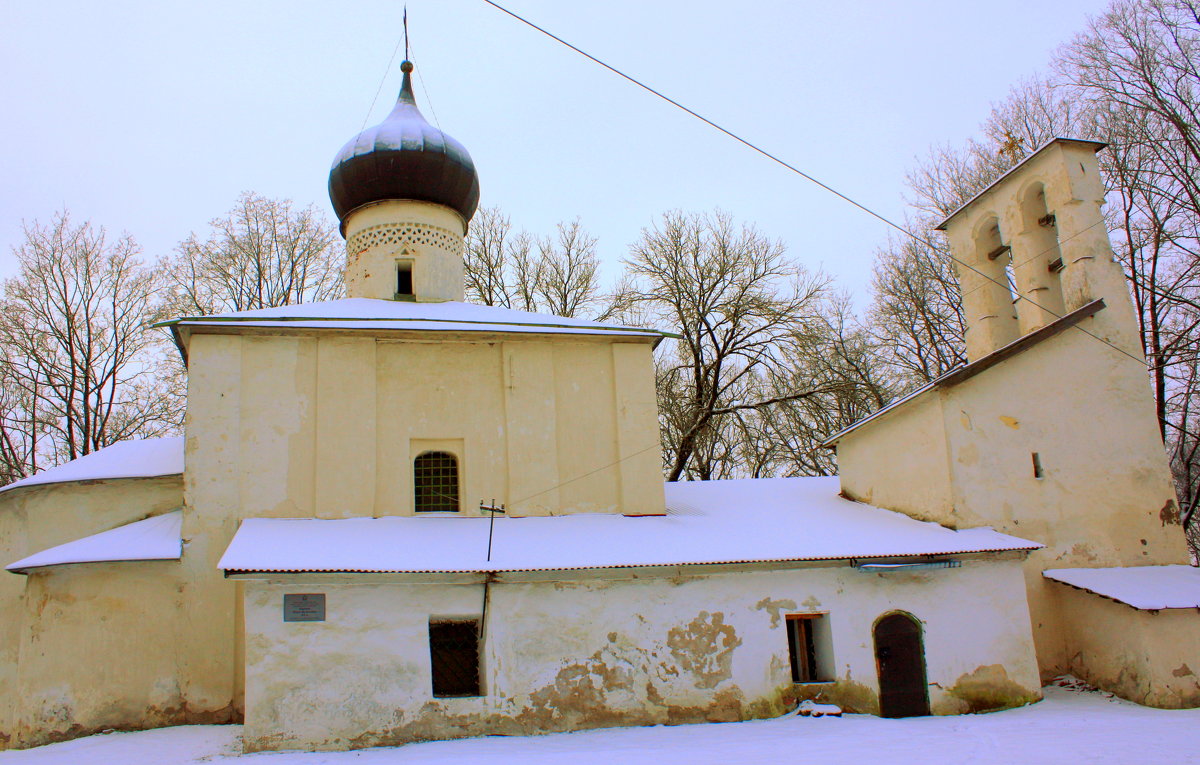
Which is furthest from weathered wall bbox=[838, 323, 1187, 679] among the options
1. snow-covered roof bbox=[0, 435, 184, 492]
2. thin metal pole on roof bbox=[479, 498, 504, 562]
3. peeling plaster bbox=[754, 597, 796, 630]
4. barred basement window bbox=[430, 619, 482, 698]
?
snow-covered roof bbox=[0, 435, 184, 492]

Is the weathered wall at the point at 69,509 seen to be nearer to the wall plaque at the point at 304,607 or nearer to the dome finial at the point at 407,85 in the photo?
the wall plaque at the point at 304,607

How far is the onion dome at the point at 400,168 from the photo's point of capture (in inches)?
526

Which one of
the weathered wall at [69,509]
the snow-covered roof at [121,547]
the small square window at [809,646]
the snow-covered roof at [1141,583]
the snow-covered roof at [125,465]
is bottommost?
the small square window at [809,646]

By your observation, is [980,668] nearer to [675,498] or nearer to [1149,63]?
[675,498]

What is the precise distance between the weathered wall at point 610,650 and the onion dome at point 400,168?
23.5 ft

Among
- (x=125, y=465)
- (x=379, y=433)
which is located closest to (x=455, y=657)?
(x=379, y=433)

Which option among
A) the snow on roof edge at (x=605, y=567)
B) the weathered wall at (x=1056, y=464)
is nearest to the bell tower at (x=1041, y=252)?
the weathered wall at (x=1056, y=464)

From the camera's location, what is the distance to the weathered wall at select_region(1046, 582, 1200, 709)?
30.1ft

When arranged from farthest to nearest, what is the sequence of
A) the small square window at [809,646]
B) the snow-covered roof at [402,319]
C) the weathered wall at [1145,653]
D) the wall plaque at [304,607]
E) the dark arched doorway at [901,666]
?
1. the snow-covered roof at [402,319]
2. the small square window at [809,646]
3. the dark arched doorway at [901,666]
4. the weathered wall at [1145,653]
5. the wall plaque at [304,607]

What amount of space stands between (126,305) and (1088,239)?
2092cm

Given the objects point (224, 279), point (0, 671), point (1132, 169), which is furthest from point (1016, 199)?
point (224, 279)

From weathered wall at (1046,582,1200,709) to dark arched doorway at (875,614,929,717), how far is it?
226cm

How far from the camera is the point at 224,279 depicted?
21547 millimetres

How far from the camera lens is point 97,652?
9.38 metres
